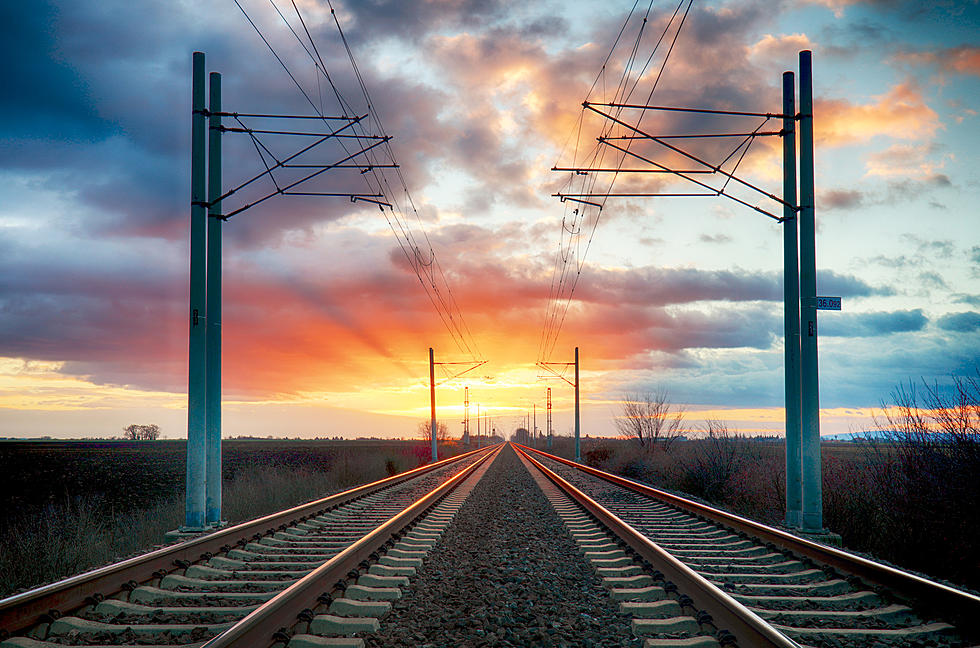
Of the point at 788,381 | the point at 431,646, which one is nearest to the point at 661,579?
the point at 431,646

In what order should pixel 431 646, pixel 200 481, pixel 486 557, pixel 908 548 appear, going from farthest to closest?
pixel 200 481 < pixel 908 548 < pixel 486 557 < pixel 431 646

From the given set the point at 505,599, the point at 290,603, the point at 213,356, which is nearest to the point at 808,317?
the point at 505,599

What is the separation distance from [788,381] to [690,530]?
142 inches

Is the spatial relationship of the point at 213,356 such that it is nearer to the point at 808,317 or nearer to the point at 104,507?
the point at 808,317

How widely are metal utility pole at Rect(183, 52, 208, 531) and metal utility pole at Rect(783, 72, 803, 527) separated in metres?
10.4

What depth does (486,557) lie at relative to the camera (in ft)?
29.3

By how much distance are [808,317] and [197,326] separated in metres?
11.1

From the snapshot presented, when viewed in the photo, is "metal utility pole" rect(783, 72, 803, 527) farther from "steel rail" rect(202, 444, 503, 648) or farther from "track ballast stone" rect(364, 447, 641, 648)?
"steel rail" rect(202, 444, 503, 648)

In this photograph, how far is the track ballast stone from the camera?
17.9 feet

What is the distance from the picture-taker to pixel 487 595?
6809 mm

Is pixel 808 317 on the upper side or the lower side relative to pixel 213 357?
upper

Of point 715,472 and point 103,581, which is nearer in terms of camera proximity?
point 103,581

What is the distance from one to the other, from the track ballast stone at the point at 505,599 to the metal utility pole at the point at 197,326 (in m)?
4.65

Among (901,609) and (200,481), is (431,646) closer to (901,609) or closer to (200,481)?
(901,609)
